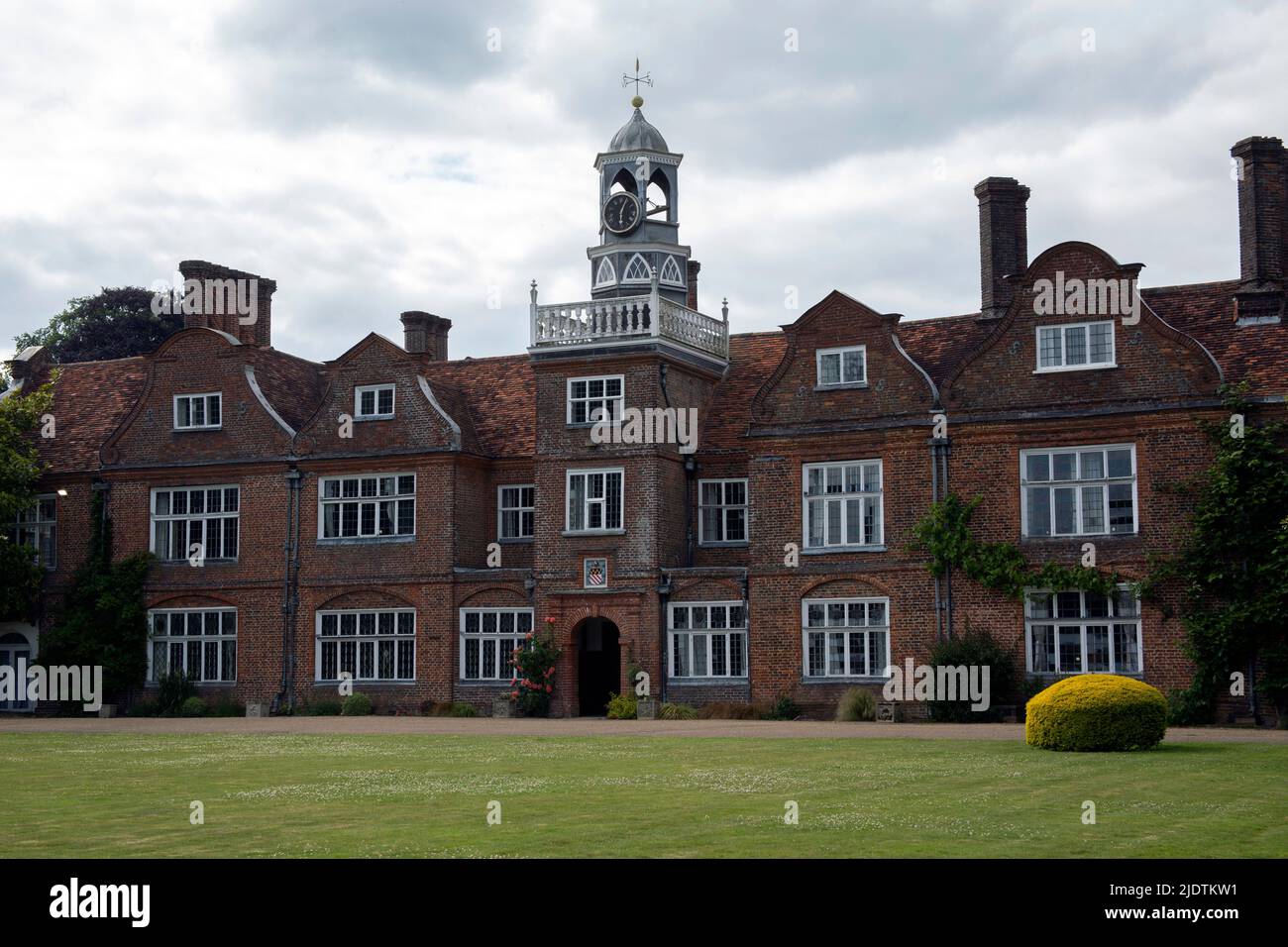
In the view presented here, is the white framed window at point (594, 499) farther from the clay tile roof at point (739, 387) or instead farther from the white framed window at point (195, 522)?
the white framed window at point (195, 522)

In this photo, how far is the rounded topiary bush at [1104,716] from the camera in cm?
2194

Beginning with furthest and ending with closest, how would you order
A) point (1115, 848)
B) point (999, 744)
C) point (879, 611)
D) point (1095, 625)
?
point (879, 611)
point (1095, 625)
point (999, 744)
point (1115, 848)

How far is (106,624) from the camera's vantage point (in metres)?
40.8

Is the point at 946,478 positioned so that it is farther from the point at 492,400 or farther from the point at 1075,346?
the point at 492,400

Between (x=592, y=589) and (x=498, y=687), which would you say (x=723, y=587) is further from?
(x=498, y=687)

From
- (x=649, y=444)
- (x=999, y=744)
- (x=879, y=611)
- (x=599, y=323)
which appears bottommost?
(x=999, y=744)

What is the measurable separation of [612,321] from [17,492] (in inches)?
631

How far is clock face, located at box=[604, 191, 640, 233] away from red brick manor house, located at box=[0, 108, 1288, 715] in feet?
0.22

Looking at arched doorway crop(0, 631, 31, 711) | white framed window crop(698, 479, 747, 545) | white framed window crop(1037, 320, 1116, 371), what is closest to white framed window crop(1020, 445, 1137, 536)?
white framed window crop(1037, 320, 1116, 371)

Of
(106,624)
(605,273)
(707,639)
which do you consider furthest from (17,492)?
(707,639)
